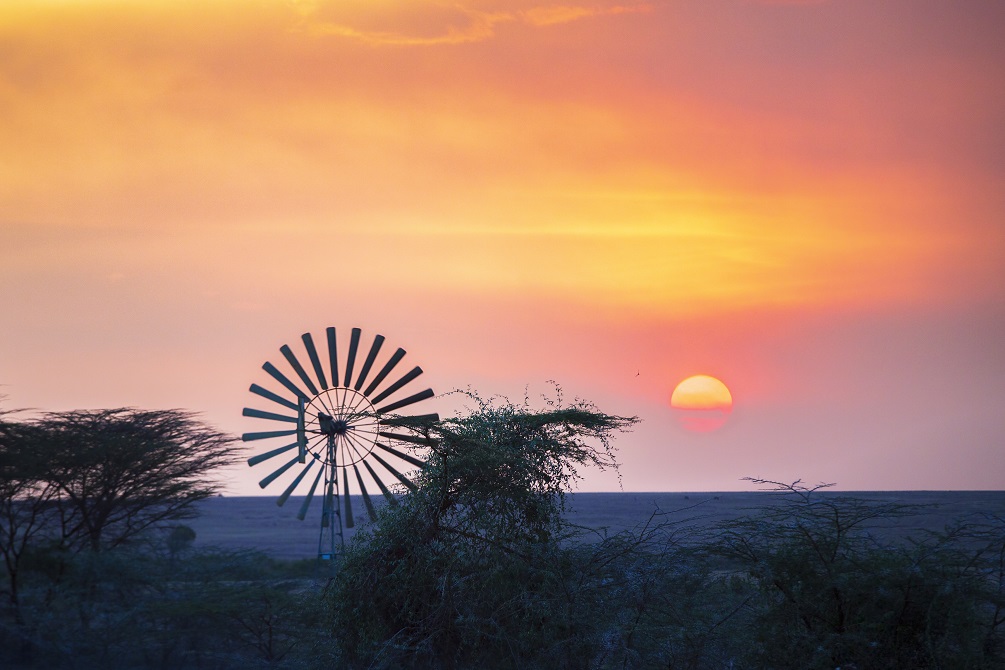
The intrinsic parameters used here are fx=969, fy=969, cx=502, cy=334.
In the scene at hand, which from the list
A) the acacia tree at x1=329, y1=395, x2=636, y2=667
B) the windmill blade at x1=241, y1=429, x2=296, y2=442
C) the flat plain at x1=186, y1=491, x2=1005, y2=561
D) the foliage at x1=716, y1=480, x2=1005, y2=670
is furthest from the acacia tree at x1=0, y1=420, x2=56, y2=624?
the flat plain at x1=186, y1=491, x2=1005, y2=561

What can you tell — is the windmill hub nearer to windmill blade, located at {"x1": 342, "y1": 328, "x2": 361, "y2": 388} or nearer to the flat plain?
windmill blade, located at {"x1": 342, "y1": 328, "x2": 361, "y2": 388}

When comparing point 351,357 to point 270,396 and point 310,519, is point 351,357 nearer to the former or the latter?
point 270,396

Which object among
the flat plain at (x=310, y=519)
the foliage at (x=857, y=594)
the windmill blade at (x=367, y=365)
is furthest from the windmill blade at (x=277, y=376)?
the flat plain at (x=310, y=519)

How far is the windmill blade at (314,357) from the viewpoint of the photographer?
2638cm

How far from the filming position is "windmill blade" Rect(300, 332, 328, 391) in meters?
26.4

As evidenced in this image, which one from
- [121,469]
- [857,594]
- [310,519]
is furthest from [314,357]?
[310,519]

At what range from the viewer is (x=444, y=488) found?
52.7ft

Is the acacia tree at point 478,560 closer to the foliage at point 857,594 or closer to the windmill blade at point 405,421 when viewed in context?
the windmill blade at point 405,421

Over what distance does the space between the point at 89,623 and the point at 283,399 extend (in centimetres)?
743

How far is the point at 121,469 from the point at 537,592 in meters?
16.0

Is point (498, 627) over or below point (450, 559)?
below

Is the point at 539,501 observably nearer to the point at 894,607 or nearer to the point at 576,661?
the point at 576,661

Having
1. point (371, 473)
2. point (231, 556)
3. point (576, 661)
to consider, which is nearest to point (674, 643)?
point (576, 661)

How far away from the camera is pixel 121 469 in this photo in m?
26.4
